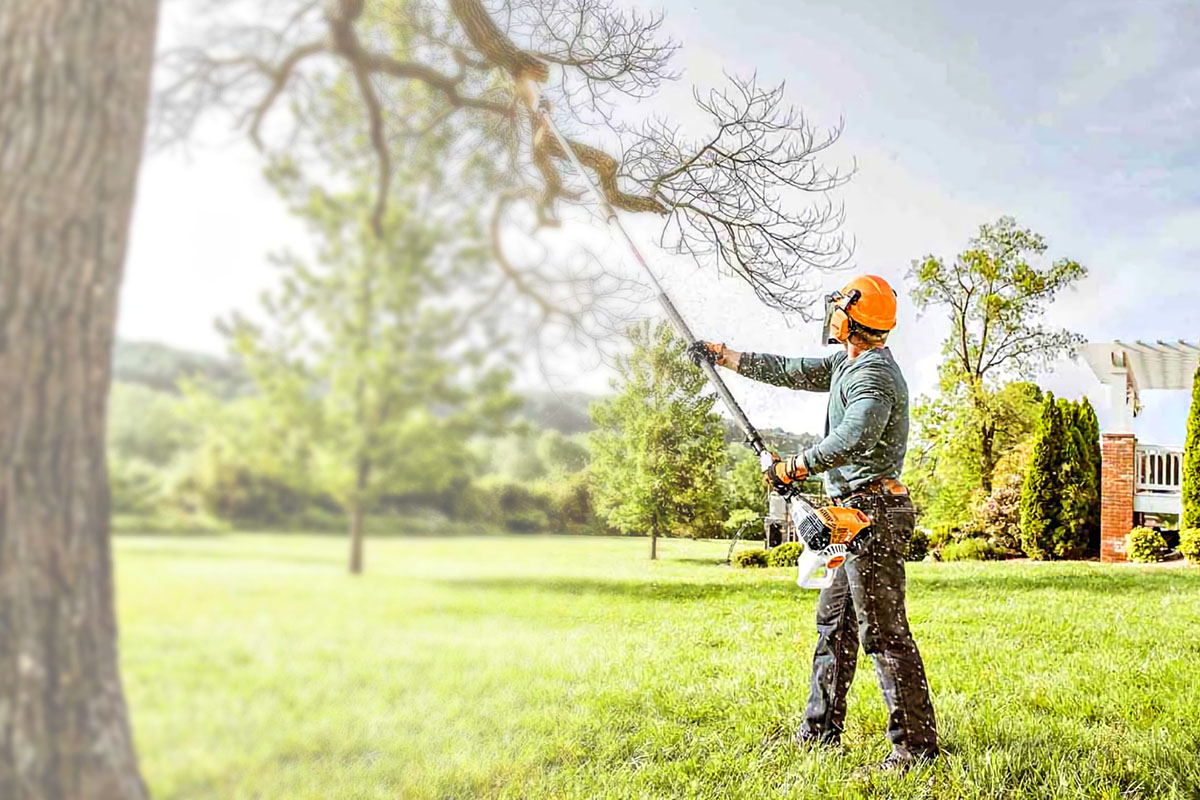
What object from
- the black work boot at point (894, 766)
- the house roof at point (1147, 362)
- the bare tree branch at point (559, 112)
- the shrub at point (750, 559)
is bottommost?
the black work boot at point (894, 766)

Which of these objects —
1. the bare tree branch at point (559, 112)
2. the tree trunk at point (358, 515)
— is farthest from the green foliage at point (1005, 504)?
the tree trunk at point (358, 515)

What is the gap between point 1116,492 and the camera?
4.86m

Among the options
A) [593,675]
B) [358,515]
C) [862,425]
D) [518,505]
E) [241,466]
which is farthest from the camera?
[593,675]

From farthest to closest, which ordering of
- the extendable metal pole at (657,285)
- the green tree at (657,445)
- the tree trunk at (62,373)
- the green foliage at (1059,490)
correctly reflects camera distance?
the green foliage at (1059,490) → the green tree at (657,445) → the extendable metal pole at (657,285) → the tree trunk at (62,373)

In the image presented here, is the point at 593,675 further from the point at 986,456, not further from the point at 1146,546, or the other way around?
the point at 1146,546

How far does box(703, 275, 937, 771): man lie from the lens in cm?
259

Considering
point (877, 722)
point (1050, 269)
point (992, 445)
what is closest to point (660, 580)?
point (877, 722)

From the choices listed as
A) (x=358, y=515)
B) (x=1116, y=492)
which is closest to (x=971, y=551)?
(x=1116, y=492)

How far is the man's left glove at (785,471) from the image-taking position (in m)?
2.59

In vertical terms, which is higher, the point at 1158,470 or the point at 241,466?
the point at 1158,470

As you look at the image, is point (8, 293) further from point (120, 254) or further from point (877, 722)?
point (877, 722)

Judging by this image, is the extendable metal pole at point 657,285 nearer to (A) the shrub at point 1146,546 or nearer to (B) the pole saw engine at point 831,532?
(B) the pole saw engine at point 831,532

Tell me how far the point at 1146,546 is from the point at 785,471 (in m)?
3.14

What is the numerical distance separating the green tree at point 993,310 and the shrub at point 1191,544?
0.99 metres
